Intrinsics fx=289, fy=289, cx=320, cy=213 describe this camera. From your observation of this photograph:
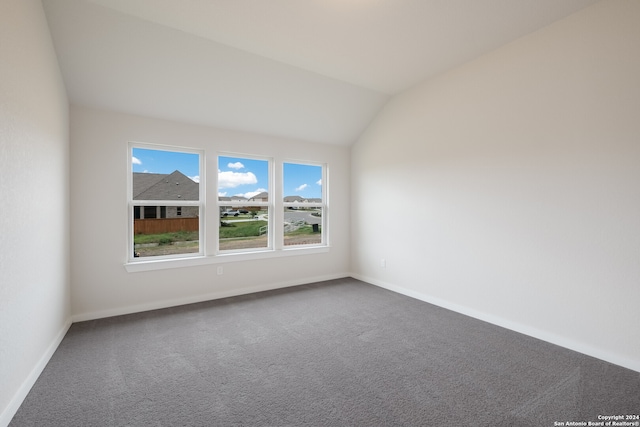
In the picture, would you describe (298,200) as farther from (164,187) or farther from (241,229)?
(164,187)

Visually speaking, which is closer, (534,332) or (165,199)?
(534,332)

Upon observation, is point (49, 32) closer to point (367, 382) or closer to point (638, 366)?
point (367, 382)

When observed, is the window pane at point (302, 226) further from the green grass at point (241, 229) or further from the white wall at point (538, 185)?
the white wall at point (538, 185)

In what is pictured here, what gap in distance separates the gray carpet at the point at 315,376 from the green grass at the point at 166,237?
91 cm

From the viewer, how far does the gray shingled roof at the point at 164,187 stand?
360 centimetres

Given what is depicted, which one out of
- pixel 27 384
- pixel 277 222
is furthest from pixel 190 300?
pixel 27 384

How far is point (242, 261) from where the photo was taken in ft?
13.7

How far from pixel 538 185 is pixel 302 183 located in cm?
322

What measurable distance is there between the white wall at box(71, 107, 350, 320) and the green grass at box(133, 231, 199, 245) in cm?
21

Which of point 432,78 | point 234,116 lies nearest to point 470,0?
point 432,78

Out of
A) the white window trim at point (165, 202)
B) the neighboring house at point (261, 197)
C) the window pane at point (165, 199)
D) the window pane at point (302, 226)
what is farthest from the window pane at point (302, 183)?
the window pane at point (165, 199)

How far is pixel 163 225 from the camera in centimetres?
373

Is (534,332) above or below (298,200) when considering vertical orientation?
below

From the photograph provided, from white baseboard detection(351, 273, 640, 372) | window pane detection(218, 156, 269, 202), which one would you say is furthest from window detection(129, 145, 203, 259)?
white baseboard detection(351, 273, 640, 372)
